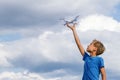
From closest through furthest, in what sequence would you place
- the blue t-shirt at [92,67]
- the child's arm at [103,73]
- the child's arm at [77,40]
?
the child's arm at [103,73]
the blue t-shirt at [92,67]
the child's arm at [77,40]

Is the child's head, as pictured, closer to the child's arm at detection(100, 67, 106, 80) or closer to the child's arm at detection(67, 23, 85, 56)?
the child's arm at detection(67, 23, 85, 56)

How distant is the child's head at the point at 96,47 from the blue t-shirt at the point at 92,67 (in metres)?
0.34

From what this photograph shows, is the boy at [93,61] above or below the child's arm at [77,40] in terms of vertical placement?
below

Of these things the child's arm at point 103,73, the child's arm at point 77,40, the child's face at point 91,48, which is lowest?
the child's arm at point 103,73

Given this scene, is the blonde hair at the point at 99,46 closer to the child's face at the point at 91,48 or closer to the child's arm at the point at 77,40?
the child's face at the point at 91,48

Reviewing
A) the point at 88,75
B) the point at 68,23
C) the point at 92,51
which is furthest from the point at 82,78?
the point at 68,23

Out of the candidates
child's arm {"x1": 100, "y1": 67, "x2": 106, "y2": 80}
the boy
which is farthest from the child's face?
child's arm {"x1": 100, "y1": 67, "x2": 106, "y2": 80}

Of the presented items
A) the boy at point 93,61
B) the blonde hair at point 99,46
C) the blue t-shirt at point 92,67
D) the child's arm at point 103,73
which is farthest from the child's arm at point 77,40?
the child's arm at point 103,73

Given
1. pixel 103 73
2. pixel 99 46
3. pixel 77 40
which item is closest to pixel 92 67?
pixel 103 73

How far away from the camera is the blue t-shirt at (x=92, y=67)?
12.2 meters

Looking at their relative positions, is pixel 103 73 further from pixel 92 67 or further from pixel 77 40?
pixel 77 40

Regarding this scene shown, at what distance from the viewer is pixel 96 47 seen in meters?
12.3

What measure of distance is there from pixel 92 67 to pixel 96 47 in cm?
83

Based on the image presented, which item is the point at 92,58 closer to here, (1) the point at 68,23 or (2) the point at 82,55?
(2) the point at 82,55
